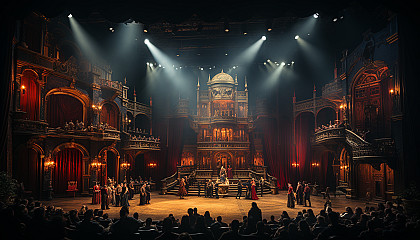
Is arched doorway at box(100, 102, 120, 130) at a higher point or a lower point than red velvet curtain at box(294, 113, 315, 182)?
higher

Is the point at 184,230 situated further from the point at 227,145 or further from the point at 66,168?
the point at 227,145

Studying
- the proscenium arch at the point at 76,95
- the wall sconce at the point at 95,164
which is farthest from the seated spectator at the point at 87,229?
the wall sconce at the point at 95,164

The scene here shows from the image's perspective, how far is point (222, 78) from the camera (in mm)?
30750

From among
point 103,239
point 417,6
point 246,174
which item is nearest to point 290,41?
point 246,174

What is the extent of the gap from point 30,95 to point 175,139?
45.8ft

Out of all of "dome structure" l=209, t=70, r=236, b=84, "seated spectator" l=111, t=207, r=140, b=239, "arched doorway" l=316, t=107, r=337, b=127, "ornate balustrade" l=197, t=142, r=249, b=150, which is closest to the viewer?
"seated spectator" l=111, t=207, r=140, b=239

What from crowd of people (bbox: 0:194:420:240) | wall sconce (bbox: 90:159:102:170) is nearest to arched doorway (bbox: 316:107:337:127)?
wall sconce (bbox: 90:159:102:170)

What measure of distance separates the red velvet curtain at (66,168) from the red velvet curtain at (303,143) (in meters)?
17.8

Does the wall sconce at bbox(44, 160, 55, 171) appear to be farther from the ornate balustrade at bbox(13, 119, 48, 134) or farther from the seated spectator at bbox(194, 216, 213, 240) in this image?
the seated spectator at bbox(194, 216, 213, 240)

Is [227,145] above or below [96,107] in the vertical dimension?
below

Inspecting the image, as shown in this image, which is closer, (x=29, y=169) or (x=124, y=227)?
(x=124, y=227)

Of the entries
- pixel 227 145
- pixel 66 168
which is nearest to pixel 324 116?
pixel 227 145

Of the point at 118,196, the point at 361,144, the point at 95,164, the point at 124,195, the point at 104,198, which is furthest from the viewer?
the point at 95,164

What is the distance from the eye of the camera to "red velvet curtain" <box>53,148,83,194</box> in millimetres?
21000
